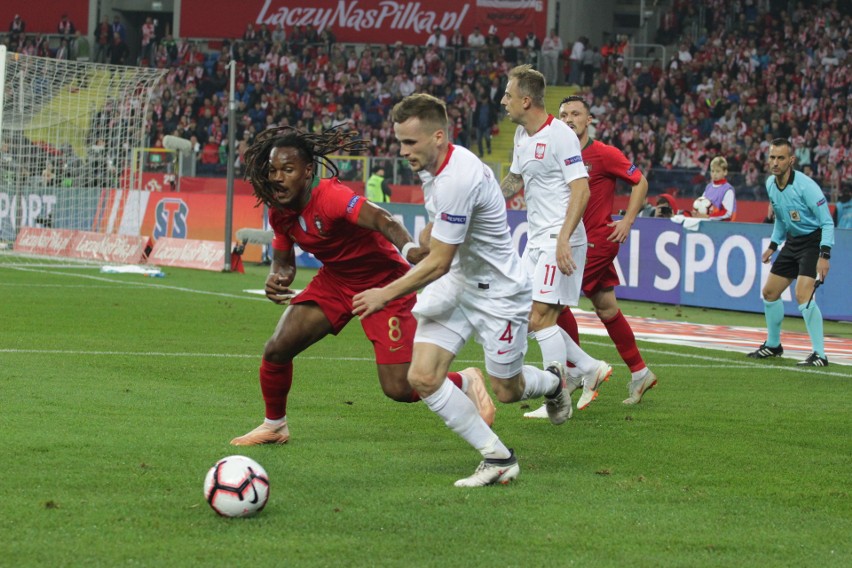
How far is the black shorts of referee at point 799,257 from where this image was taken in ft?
40.1

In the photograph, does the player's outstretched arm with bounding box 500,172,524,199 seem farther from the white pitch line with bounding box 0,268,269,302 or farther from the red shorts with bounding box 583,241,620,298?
the white pitch line with bounding box 0,268,269,302

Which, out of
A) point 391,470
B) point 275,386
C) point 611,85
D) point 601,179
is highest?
point 611,85

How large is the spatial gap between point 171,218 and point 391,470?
68.6 ft

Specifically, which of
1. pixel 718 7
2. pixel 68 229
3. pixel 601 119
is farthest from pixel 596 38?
pixel 68 229

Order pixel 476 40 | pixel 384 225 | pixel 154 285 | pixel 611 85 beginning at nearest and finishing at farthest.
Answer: pixel 384 225 < pixel 154 285 < pixel 611 85 < pixel 476 40

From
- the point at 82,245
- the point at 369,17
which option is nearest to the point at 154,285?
the point at 82,245

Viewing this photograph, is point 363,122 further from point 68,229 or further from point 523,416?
point 523,416

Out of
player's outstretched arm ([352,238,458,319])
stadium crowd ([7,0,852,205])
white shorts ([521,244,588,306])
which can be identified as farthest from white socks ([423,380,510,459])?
Answer: stadium crowd ([7,0,852,205])

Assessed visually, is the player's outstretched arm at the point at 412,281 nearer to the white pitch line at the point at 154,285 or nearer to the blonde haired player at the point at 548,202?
the blonde haired player at the point at 548,202

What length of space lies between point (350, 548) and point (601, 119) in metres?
30.1

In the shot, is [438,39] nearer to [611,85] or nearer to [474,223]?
[611,85]

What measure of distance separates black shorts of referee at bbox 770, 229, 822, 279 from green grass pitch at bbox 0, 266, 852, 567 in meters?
1.23

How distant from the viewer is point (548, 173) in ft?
28.1

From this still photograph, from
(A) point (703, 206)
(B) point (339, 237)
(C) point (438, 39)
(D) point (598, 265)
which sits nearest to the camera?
(B) point (339, 237)
